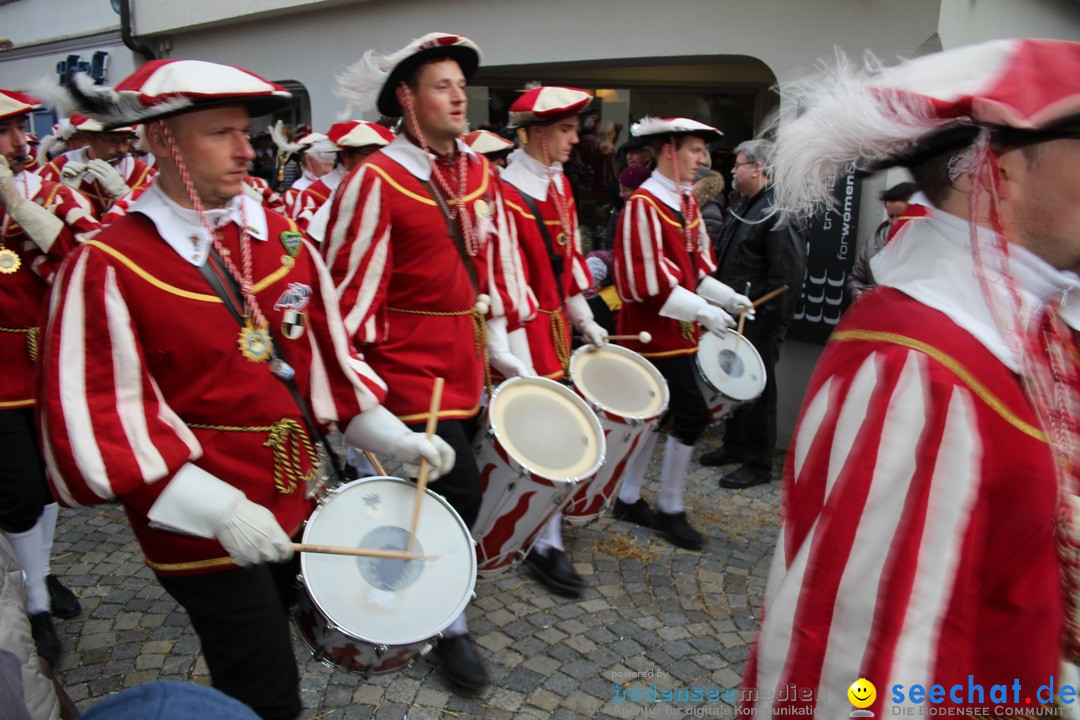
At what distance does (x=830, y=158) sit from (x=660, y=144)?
128 inches

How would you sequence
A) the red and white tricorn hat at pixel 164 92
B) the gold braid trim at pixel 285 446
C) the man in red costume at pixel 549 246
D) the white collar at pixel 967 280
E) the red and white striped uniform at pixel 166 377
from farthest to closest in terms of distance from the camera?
the man in red costume at pixel 549 246
the gold braid trim at pixel 285 446
the red and white tricorn hat at pixel 164 92
the red and white striped uniform at pixel 166 377
the white collar at pixel 967 280

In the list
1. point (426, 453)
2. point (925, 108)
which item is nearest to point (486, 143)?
point (426, 453)

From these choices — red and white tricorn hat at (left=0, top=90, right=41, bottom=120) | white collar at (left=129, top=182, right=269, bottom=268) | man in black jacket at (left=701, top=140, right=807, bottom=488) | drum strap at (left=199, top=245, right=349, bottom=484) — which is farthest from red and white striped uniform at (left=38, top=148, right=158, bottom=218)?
man in black jacket at (left=701, top=140, right=807, bottom=488)

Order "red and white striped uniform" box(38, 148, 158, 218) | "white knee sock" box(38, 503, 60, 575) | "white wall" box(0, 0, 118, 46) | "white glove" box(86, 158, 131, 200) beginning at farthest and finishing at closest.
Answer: "white wall" box(0, 0, 118, 46) < "red and white striped uniform" box(38, 148, 158, 218) < "white glove" box(86, 158, 131, 200) < "white knee sock" box(38, 503, 60, 575)

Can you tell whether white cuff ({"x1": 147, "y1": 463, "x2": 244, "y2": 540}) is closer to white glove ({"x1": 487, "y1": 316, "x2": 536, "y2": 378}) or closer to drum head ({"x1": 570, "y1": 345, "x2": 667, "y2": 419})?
white glove ({"x1": 487, "y1": 316, "x2": 536, "y2": 378})

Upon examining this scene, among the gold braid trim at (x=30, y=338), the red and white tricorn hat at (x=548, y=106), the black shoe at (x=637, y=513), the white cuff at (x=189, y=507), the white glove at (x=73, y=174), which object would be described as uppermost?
the red and white tricorn hat at (x=548, y=106)

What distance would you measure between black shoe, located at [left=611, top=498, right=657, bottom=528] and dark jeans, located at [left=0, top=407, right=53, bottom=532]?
293 centimetres

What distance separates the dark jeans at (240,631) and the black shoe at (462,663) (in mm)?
1024

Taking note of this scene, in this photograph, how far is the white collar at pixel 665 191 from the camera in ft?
14.7

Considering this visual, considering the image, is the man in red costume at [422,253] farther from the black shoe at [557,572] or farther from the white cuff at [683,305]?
the white cuff at [683,305]

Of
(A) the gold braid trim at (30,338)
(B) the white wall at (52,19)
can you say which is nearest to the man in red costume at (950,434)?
(A) the gold braid trim at (30,338)

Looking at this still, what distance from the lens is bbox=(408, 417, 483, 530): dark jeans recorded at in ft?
9.83

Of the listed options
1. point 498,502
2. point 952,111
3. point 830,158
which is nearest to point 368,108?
point 498,502

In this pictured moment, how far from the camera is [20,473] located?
3.27m
